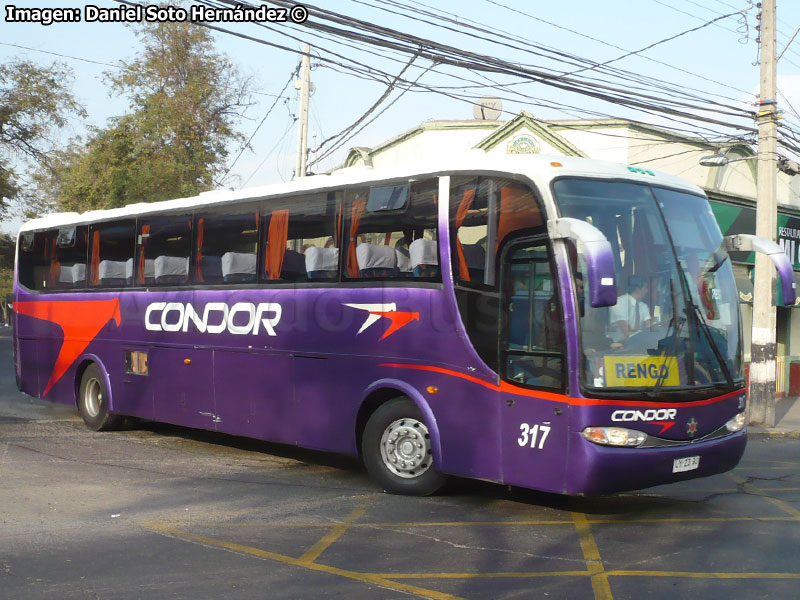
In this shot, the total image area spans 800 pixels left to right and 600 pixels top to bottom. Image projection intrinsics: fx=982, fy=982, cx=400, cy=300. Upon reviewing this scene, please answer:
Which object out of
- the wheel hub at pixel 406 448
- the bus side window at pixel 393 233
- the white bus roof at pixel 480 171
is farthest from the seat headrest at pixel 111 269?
the wheel hub at pixel 406 448

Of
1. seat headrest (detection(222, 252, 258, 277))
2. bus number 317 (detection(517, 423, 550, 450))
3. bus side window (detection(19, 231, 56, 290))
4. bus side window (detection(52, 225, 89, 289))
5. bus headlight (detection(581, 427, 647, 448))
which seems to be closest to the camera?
bus headlight (detection(581, 427, 647, 448))

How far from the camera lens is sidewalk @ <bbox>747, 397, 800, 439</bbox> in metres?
16.4

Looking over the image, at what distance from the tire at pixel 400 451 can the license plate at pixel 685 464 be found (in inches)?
85.3

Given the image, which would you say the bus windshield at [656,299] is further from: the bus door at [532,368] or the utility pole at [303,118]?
the utility pole at [303,118]

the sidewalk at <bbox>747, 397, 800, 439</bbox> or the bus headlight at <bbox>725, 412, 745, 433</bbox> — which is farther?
the sidewalk at <bbox>747, 397, 800, 439</bbox>

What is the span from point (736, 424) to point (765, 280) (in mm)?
8951

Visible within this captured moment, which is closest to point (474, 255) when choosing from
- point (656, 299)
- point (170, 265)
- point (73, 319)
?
point (656, 299)

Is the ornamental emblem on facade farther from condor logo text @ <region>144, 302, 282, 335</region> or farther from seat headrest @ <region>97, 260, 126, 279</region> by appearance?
condor logo text @ <region>144, 302, 282, 335</region>

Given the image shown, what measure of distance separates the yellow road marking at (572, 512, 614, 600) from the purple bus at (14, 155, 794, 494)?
39 cm

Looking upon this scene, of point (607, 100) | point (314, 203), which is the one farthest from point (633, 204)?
point (607, 100)

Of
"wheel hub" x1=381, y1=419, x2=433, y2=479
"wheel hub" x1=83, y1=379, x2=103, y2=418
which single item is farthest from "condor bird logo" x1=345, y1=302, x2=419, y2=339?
"wheel hub" x1=83, y1=379, x2=103, y2=418

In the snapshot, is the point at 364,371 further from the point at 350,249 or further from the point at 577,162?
the point at 577,162

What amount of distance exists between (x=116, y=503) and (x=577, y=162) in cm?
509

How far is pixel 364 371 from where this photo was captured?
9.80 meters
